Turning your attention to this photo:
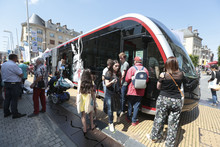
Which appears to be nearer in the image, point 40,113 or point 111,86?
point 111,86

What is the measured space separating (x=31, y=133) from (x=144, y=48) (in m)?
3.54

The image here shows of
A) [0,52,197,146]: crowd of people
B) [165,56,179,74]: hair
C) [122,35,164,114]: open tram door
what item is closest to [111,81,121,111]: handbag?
[0,52,197,146]: crowd of people

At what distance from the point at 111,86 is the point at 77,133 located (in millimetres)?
1362

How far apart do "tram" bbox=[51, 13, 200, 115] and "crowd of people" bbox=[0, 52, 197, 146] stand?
0.34 meters

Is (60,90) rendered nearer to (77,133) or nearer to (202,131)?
(77,133)

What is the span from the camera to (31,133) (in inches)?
91.1

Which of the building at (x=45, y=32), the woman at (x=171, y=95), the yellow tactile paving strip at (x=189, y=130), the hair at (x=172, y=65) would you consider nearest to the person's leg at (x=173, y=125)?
the woman at (x=171, y=95)

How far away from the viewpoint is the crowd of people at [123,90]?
1.81 metres

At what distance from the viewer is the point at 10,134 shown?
226 cm

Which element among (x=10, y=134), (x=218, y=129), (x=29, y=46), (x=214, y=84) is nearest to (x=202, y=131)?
(x=218, y=129)

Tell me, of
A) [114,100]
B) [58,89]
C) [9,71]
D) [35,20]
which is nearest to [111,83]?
[114,100]

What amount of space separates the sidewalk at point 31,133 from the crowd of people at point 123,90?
0.32 metres

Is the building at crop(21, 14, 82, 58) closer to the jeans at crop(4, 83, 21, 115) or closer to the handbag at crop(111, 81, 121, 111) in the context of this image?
the jeans at crop(4, 83, 21, 115)

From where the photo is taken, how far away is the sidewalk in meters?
2.03
